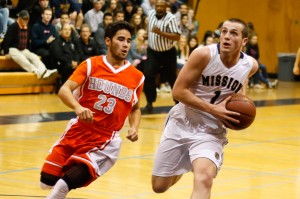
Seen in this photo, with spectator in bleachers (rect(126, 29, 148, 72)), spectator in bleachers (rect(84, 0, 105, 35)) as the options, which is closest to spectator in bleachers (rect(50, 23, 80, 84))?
spectator in bleachers (rect(126, 29, 148, 72))

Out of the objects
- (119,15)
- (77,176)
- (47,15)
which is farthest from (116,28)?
(119,15)

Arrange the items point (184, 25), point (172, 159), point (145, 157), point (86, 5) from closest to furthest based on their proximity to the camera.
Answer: point (172, 159), point (145, 157), point (86, 5), point (184, 25)

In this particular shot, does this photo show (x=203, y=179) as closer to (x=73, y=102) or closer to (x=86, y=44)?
(x=73, y=102)

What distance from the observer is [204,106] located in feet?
19.6

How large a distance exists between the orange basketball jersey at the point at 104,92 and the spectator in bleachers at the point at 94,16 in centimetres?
1259

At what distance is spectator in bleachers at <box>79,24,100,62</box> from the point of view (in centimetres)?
1709

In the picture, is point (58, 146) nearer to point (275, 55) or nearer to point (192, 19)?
point (192, 19)

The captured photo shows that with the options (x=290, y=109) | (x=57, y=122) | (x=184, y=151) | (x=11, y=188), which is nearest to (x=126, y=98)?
(x=184, y=151)

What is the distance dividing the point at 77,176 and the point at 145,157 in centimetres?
391

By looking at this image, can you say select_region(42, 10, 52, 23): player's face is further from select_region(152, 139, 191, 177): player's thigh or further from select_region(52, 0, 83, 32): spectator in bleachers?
select_region(152, 139, 191, 177): player's thigh

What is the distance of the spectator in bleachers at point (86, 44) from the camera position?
56.1ft

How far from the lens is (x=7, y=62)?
54.9 feet

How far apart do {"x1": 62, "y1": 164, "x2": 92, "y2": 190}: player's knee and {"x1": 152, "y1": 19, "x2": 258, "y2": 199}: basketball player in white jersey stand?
71cm

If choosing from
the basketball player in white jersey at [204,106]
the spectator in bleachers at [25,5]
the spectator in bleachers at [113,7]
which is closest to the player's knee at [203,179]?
the basketball player in white jersey at [204,106]
